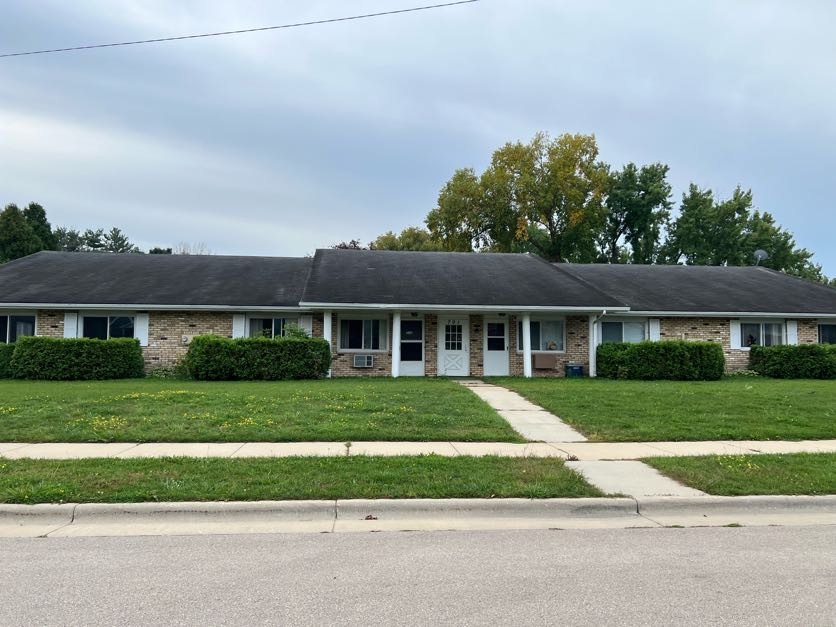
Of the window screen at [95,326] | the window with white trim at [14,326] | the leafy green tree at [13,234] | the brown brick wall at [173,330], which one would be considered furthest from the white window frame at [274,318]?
the leafy green tree at [13,234]

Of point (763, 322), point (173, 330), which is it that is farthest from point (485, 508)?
point (763, 322)

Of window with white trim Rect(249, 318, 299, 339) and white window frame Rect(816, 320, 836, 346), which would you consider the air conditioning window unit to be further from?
white window frame Rect(816, 320, 836, 346)

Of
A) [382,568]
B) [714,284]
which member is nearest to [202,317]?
[382,568]

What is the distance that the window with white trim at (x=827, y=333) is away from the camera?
73.4 feet

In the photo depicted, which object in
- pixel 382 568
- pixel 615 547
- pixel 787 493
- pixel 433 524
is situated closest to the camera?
pixel 382 568

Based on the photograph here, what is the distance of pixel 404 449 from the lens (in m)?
8.52

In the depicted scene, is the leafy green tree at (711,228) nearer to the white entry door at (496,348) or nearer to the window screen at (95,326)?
the white entry door at (496,348)

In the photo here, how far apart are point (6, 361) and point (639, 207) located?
1592 inches

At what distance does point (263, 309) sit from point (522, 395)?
9.57 m

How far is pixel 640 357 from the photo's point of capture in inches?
745

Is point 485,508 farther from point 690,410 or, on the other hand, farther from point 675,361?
point 675,361

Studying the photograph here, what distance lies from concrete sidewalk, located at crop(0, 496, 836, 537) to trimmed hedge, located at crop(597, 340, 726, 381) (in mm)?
12609

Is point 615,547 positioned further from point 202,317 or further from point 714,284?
point 714,284

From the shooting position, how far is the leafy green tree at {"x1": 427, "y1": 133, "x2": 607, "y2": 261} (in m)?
41.7
